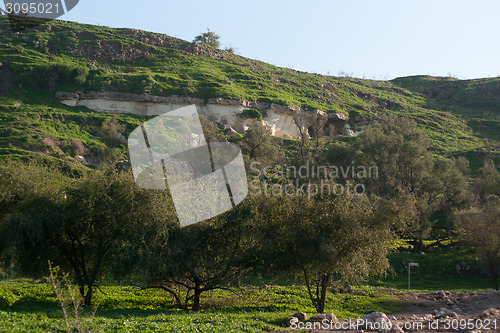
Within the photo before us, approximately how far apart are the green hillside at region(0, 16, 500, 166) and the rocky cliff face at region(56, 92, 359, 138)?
1.81m

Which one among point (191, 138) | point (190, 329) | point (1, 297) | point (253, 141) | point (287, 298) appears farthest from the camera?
point (191, 138)

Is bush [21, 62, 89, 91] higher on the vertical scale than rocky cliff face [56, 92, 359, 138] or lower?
higher

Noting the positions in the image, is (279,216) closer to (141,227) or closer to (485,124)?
(141,227)

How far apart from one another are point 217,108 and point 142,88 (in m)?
15.0

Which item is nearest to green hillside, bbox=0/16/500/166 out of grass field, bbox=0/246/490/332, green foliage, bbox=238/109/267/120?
green foliage, bbox=238/109/267/120

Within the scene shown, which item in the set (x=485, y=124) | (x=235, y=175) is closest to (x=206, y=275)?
(x=235, y=175)

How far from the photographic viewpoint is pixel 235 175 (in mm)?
25031

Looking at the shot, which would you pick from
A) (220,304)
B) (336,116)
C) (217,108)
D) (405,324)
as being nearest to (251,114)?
(217,108)

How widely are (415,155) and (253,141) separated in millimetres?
21563

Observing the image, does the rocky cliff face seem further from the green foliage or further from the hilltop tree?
the hilltop tree

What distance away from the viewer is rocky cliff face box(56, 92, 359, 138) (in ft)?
240

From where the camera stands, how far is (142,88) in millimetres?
76812

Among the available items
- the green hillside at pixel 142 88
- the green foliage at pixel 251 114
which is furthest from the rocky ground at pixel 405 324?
the green foliage at pixel 251 114

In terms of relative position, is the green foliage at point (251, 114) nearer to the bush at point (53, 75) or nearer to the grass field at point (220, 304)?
the bush at point (53, 75)
